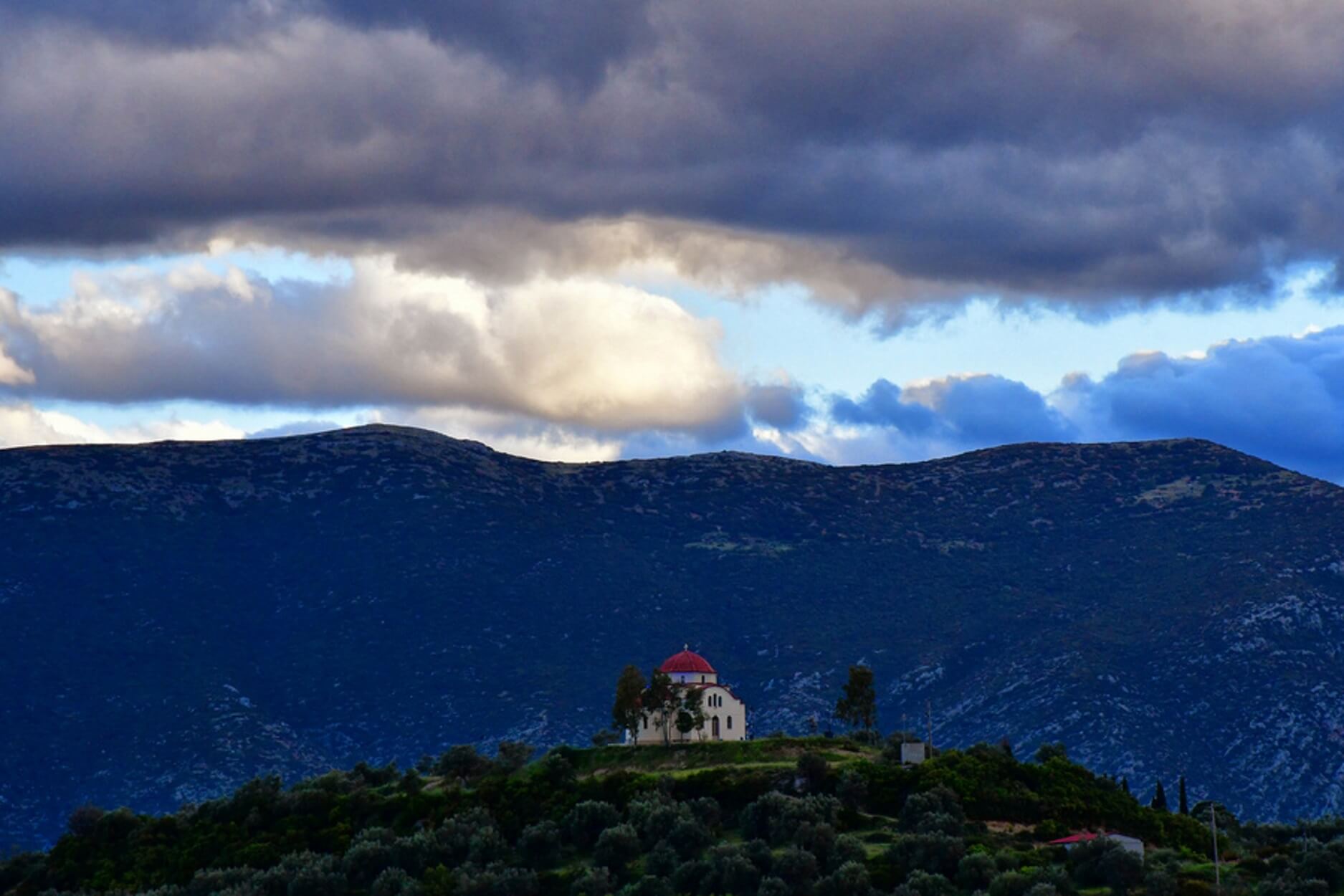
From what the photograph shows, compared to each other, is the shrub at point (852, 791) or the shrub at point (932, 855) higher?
the shrub at point (852, 791)

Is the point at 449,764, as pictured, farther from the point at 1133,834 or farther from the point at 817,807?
the point at 1133,834

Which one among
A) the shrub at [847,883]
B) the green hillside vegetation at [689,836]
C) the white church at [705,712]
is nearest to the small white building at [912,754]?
the green hillside vegetation at [689,836]

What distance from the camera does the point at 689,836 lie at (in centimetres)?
13538

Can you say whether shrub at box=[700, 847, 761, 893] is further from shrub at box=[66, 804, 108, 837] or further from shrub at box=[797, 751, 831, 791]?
shrub at box=[66, 804, 108, 837]

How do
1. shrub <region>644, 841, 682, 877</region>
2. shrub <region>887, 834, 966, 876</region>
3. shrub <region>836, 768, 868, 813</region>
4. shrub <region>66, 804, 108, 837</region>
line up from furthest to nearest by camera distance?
shrub <region>66, 804, 108, 837</region> → shrub <region>836, 768, 868, 813</region> → shrub <region>644, 841, 682, 877</region> → shrub <region>887, 834, 966, 876</region>

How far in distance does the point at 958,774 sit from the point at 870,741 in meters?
19.4

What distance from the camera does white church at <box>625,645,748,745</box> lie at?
165500 millimetres

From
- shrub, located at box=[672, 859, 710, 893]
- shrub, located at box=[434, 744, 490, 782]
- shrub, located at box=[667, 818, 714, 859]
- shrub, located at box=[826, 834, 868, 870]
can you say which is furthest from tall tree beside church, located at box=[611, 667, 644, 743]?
shrub, located at box=[826, 834, 868, 870]

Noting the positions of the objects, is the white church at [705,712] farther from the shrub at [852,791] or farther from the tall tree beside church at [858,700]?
the shrub at [852,791]

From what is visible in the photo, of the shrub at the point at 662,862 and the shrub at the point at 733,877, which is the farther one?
the shrub at the point at 662,862

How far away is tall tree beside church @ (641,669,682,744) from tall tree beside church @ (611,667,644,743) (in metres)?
0.55

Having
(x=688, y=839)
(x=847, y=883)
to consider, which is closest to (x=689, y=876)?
(x=688, y=839)

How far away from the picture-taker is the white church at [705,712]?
16550 cm

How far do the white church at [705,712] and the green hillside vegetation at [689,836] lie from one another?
706 cm
